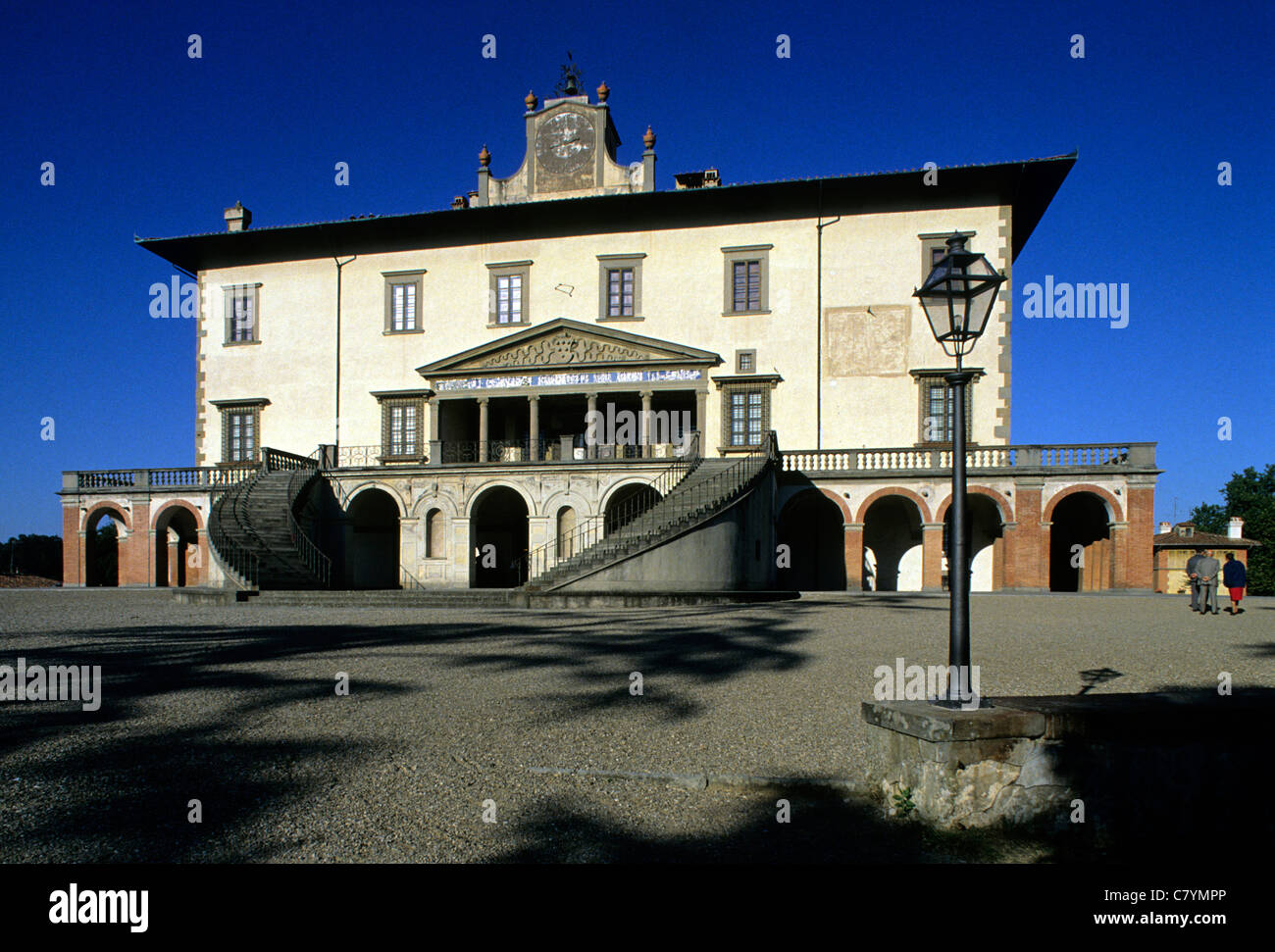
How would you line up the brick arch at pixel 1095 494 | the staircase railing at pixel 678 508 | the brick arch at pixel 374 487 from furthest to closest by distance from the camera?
1. the brick arch at pixel 374 487
2. the brick arch at pixel 1095 494
3. the staircase railing at pixel 678 508

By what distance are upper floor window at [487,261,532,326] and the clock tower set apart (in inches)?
104

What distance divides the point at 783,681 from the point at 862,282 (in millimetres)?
22349

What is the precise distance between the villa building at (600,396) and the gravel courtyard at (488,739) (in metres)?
11.6

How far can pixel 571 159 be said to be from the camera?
1235 inches

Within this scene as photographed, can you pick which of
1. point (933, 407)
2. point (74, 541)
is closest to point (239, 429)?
point (74, 541)

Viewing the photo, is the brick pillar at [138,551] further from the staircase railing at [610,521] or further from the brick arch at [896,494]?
the brick arch at [896,494]

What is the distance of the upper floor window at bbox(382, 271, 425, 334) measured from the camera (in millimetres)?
31844

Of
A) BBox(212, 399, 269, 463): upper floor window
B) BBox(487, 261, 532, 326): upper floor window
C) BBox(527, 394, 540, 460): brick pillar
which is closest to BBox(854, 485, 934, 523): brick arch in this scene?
BBox(527, 394, 540, 460): brick pillar

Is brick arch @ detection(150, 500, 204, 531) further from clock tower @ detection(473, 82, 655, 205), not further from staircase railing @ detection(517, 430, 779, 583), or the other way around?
clock tower @ detection(473, 82, 655, 205)

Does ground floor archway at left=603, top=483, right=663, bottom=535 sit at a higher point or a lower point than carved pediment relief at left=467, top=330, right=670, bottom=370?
lower

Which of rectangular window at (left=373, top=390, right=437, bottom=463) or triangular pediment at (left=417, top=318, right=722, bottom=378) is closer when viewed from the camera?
triangular pediment at (left=417, top=318, right=722, bottom=378)

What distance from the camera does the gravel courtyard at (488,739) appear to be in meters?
4.59

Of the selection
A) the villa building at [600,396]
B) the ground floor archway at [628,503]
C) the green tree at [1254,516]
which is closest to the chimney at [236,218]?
the villa building at [600,396]
